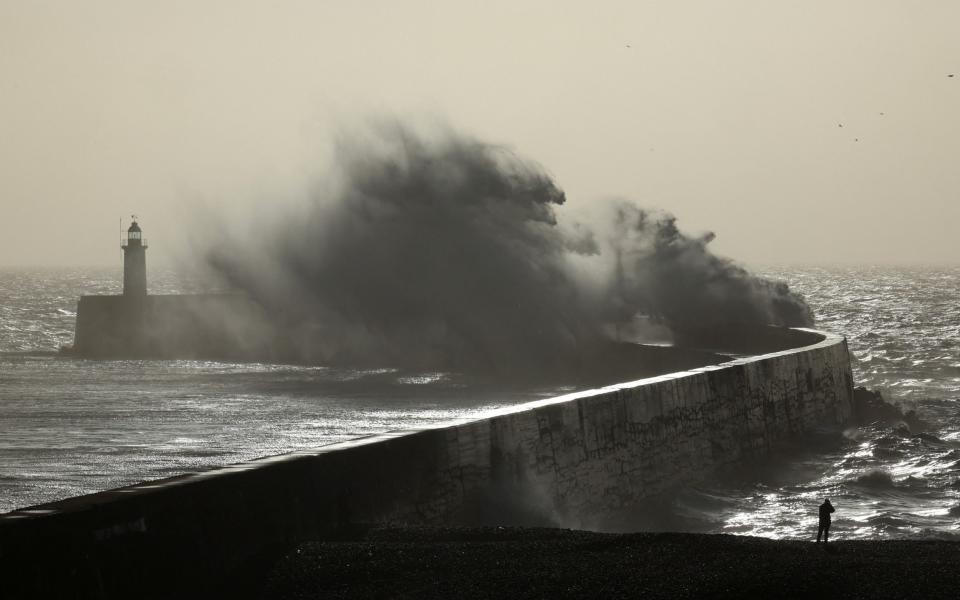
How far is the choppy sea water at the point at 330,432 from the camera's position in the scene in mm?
11414

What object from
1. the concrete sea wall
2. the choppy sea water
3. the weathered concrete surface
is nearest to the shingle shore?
the concrete sea wall

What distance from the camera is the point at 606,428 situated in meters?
11.1

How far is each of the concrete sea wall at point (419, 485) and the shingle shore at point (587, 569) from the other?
360 millimetres

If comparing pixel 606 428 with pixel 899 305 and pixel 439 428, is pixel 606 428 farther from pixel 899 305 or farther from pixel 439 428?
pixel 899 305

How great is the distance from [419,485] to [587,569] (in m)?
2.16

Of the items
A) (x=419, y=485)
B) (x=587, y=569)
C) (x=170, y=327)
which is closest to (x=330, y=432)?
(x=419, y=485)

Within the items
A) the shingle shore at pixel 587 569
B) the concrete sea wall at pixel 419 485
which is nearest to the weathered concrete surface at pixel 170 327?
the concrete sea wall at pixel 419 485

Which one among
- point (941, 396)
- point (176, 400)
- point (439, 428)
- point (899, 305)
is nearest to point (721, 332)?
point (941, 396)

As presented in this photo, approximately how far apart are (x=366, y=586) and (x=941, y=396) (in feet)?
67.1

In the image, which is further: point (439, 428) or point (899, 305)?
point (899, 305)

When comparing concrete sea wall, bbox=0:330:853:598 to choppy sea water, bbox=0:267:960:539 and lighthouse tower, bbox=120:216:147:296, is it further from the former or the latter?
lighthouse tower, bbox=120:216:147:296

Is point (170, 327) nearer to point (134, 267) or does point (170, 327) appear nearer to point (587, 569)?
point (134, 267)

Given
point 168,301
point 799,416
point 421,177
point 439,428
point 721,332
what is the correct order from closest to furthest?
point 439,428, point 799,416, point 721,332, point 421,177, point 168,301

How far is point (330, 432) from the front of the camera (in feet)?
50.4
